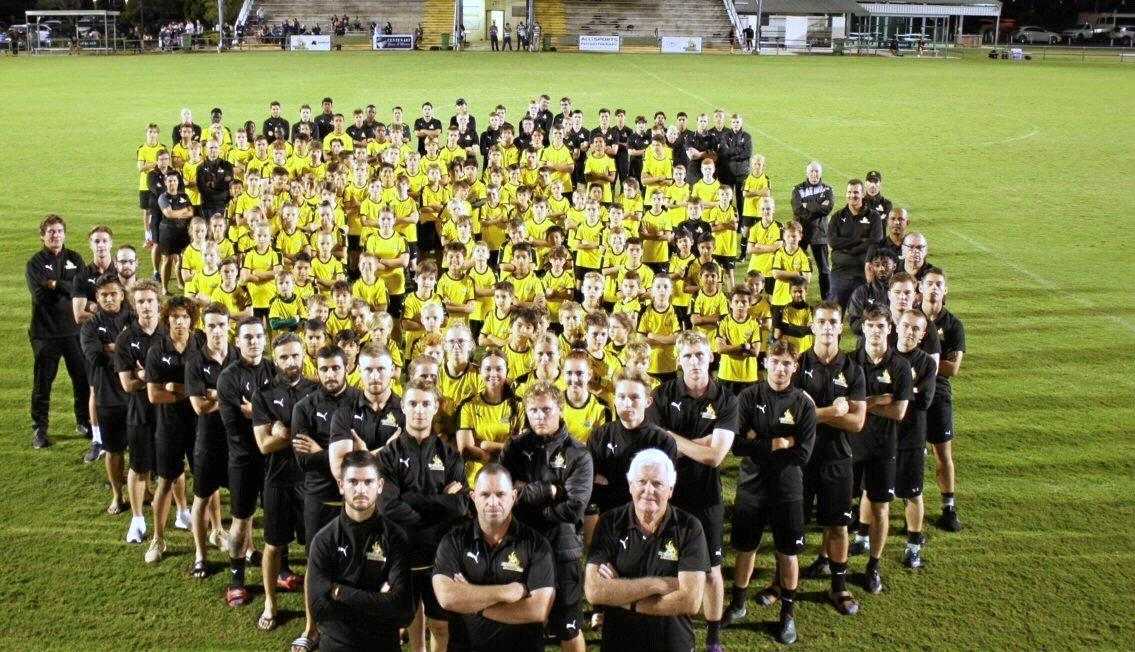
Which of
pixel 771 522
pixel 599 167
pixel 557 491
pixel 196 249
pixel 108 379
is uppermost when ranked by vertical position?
pixel 599 167

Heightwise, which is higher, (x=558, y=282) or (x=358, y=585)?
(x=558, y=282)

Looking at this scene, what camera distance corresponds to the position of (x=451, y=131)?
16219 millimetres

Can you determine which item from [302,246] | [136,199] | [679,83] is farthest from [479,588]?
[679,83]

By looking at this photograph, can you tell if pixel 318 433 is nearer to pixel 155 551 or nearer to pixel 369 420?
pixel 369 420

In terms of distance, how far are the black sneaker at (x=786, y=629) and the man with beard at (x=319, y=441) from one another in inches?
115

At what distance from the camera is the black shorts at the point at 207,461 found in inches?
267

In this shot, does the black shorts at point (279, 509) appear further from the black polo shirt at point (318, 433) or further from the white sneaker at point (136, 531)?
the white sneaker at point (136, 531)

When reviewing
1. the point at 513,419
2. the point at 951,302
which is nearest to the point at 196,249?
the point at 513,419

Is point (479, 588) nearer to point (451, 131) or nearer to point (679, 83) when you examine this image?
point (451, 131)

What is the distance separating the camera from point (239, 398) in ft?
21.1

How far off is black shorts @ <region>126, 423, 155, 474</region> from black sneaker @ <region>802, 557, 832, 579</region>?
494 cm

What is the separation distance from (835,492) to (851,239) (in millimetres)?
5137

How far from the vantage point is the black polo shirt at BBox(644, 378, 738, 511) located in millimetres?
6074

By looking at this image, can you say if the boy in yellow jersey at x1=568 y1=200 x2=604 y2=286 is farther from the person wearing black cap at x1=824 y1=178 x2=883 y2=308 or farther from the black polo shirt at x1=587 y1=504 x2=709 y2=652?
the black polo shirt at x1=587 y1=504 x2=709 y2=652
